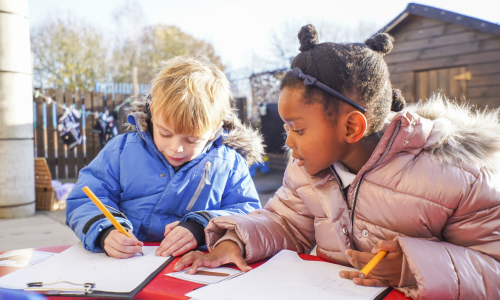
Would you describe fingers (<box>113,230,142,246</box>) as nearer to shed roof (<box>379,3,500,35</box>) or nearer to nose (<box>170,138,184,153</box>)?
nose (<box>170,138,184,153</box>)

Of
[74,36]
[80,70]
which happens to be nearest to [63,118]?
[80,70]

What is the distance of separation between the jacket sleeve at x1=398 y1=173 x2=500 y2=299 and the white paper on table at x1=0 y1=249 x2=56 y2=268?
3.03 ft

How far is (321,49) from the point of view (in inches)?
40.2

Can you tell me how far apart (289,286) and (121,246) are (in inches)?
19.1

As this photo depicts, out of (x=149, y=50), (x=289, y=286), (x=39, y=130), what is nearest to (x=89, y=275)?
(x=289, y=286)

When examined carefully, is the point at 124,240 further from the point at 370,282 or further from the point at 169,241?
the point at 370,282

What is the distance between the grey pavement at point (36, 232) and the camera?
3062 millimetres

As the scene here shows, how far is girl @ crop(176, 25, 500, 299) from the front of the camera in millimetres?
796

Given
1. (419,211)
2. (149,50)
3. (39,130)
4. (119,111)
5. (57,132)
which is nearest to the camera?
(419,211)

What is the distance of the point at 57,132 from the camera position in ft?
22.3

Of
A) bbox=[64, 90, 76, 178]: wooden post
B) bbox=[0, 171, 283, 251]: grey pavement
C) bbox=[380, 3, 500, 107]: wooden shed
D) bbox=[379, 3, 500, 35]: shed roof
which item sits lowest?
bbox=[0, 171, 283, 251]: grey pavement

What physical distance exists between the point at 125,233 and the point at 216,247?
0.84ft

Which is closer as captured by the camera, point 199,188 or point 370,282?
point 370,282

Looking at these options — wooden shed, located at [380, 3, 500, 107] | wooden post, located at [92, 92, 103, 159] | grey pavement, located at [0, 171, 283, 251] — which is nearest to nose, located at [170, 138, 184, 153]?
grey pavement, located at [0, 171, 283, 251]
